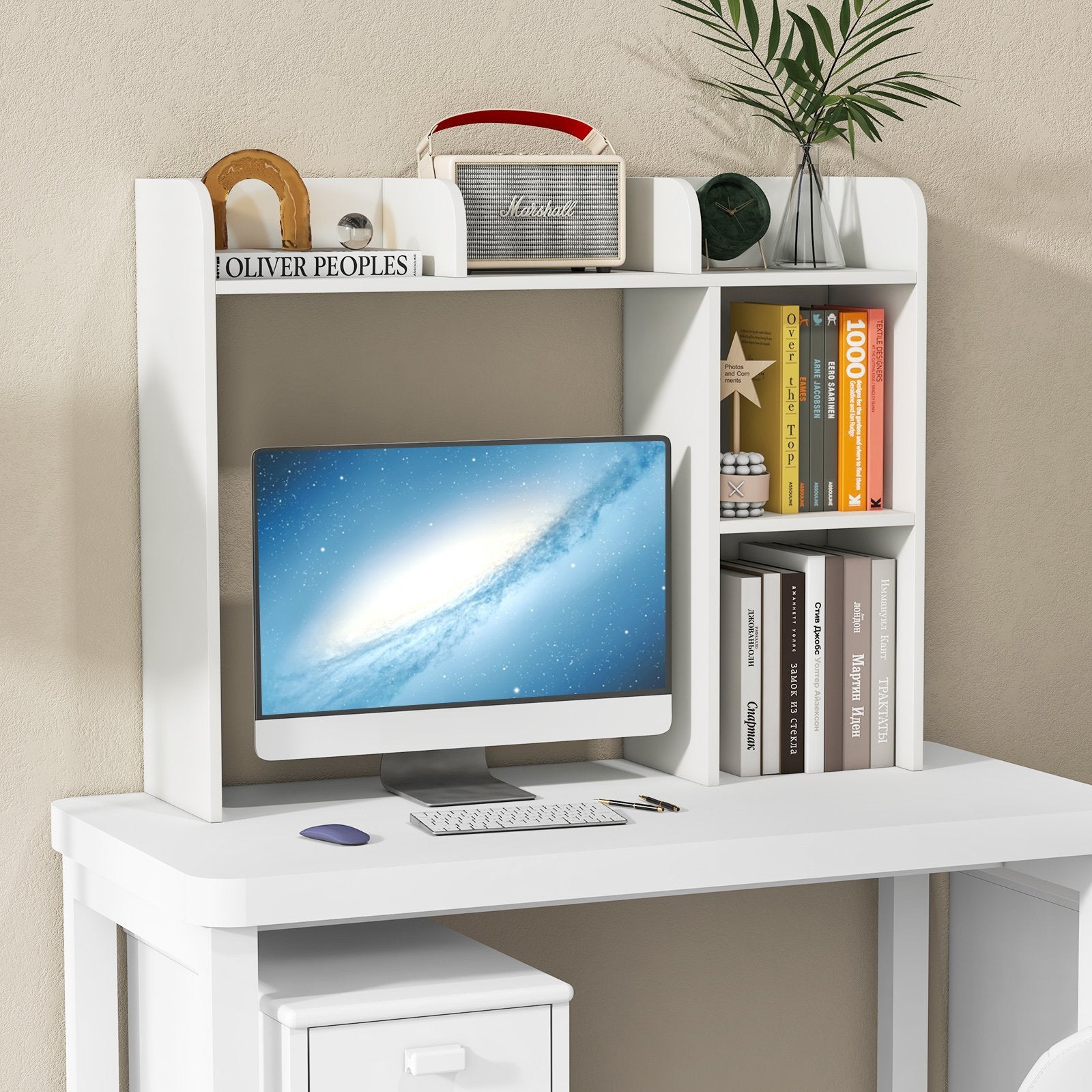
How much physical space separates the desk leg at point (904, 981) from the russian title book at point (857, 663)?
32 centimetres

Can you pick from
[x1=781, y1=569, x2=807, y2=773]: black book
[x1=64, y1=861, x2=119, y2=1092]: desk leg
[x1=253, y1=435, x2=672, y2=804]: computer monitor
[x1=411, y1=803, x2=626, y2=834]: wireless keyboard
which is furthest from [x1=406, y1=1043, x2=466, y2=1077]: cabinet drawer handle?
[x1=781, y1=569, x2=807, y2=773]: black book

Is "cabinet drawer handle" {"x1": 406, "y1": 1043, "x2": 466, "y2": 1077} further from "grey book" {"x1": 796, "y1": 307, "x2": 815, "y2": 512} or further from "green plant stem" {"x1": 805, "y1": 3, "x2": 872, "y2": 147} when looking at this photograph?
"green plant stem" {"x1": 805, "y1": 3, "x2": 872, "y2": 147}

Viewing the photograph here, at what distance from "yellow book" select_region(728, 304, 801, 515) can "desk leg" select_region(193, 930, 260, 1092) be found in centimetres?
98

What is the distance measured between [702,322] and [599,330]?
0.27 m

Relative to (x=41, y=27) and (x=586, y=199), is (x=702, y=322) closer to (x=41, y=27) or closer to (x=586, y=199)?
(x=586, y=199)

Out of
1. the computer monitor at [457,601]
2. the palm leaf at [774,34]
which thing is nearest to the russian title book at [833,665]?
the computer monitor at [457,601]

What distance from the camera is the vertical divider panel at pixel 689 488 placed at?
2.32 meters

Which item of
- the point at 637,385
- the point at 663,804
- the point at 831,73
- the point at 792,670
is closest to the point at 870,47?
the point at 831,73

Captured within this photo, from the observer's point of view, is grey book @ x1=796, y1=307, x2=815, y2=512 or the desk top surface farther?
grey book @ x1=796, y1=307, x2=815, y2=512

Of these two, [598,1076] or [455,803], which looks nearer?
[455,803]

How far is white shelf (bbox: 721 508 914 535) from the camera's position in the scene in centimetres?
236

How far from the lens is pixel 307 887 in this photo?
190 cm

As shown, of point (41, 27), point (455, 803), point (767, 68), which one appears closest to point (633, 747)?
point (455, 803)

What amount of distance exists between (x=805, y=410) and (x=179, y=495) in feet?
2.83
